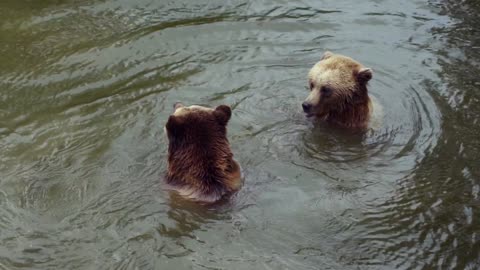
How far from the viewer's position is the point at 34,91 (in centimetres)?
853

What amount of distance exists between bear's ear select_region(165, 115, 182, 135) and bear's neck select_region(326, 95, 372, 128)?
8.78ft

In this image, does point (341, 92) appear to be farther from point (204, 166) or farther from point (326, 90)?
point (204, 166)

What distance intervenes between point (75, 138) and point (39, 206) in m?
1.40

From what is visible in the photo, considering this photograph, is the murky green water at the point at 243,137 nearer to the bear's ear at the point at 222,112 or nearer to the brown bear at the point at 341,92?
the brown bear at the point at 341,92

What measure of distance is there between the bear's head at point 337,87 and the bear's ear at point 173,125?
223 centimetres

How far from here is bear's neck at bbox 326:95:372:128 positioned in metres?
7.99

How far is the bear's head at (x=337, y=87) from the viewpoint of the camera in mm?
7883

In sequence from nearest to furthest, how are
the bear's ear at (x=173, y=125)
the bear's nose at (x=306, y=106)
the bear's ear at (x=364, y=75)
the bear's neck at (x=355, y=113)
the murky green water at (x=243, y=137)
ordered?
1. the murky green water at (x=243, y=137)
2. the bear's ear at (x=173, y=125)
3. the bear's ear at (x=364, y=75)
4. the bear's nose at (x=306, y=106)
5. the bear's neck at (x=355, y=113)

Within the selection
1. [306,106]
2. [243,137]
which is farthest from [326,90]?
[243,137]

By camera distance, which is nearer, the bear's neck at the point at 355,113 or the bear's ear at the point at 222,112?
the bear's ear at the point at 222,112

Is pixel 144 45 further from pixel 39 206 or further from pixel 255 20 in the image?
pixel 39 206

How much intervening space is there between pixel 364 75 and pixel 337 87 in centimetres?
36

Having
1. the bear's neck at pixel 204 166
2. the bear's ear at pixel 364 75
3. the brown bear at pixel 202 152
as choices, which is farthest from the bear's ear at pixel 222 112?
the bear's ear at pixel 364 75

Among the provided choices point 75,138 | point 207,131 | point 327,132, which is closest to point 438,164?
point 327,132
